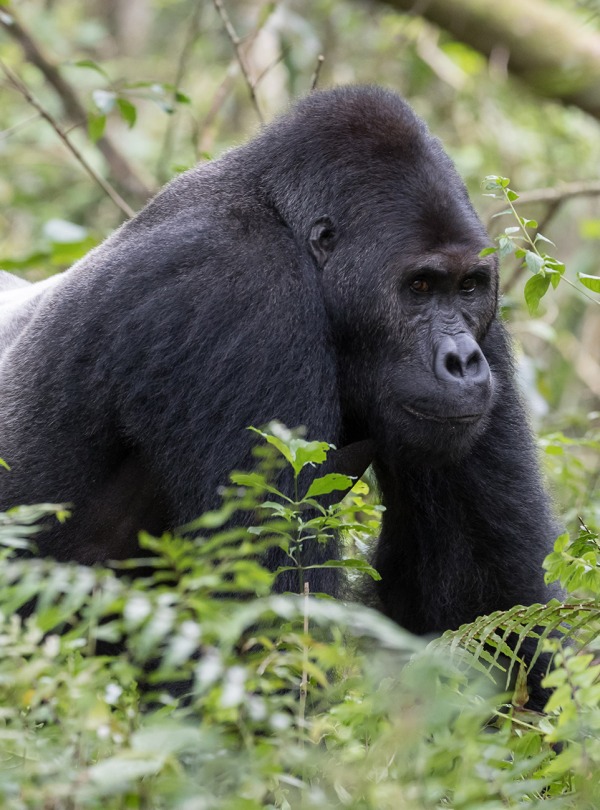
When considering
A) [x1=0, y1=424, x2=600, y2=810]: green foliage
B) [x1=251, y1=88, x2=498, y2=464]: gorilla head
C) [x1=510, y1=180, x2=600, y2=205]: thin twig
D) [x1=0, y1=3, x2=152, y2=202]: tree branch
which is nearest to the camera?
[x1=0, y1=424, x2=600, y2=810]: green foliage

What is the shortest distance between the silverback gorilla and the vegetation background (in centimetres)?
27

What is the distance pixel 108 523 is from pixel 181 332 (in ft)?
2.42

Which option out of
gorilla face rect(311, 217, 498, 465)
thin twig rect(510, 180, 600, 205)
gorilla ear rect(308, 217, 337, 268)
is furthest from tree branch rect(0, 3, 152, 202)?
gorilla face rect(311, 217, 498, 465)

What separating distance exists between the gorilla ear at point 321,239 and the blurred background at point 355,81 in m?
1.20

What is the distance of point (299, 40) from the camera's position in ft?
25.6

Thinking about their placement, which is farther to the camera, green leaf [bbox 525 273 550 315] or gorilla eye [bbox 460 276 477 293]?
gorilla eye [bbox 460 276 477 293]

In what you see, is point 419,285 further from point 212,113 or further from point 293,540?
point 212,113

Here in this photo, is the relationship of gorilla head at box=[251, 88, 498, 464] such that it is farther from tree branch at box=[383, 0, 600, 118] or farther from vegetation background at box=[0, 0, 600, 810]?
tree branch at box=[383, 0, 600, 118]

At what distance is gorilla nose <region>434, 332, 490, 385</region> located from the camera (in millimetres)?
3164

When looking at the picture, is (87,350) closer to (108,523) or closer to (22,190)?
(108,523)

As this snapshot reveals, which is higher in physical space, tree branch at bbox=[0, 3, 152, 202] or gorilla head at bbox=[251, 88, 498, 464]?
tree branch at bbox=[0, 3, 152, 202]

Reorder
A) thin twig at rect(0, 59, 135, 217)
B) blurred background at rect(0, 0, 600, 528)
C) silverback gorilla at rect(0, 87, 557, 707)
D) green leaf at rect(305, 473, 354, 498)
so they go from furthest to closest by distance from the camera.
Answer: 1. blurred background at rect(0, 0, 600, 528)
2. thin twig at rect(0, 59, 135, 217)
3. silverback gorilla at rect(0, 87, 557, 707)
4. green leaf at rect(305, 473, 354, 498)

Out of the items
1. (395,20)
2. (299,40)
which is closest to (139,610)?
(299,40)

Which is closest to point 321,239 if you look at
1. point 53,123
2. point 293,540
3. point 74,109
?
point 293,540
